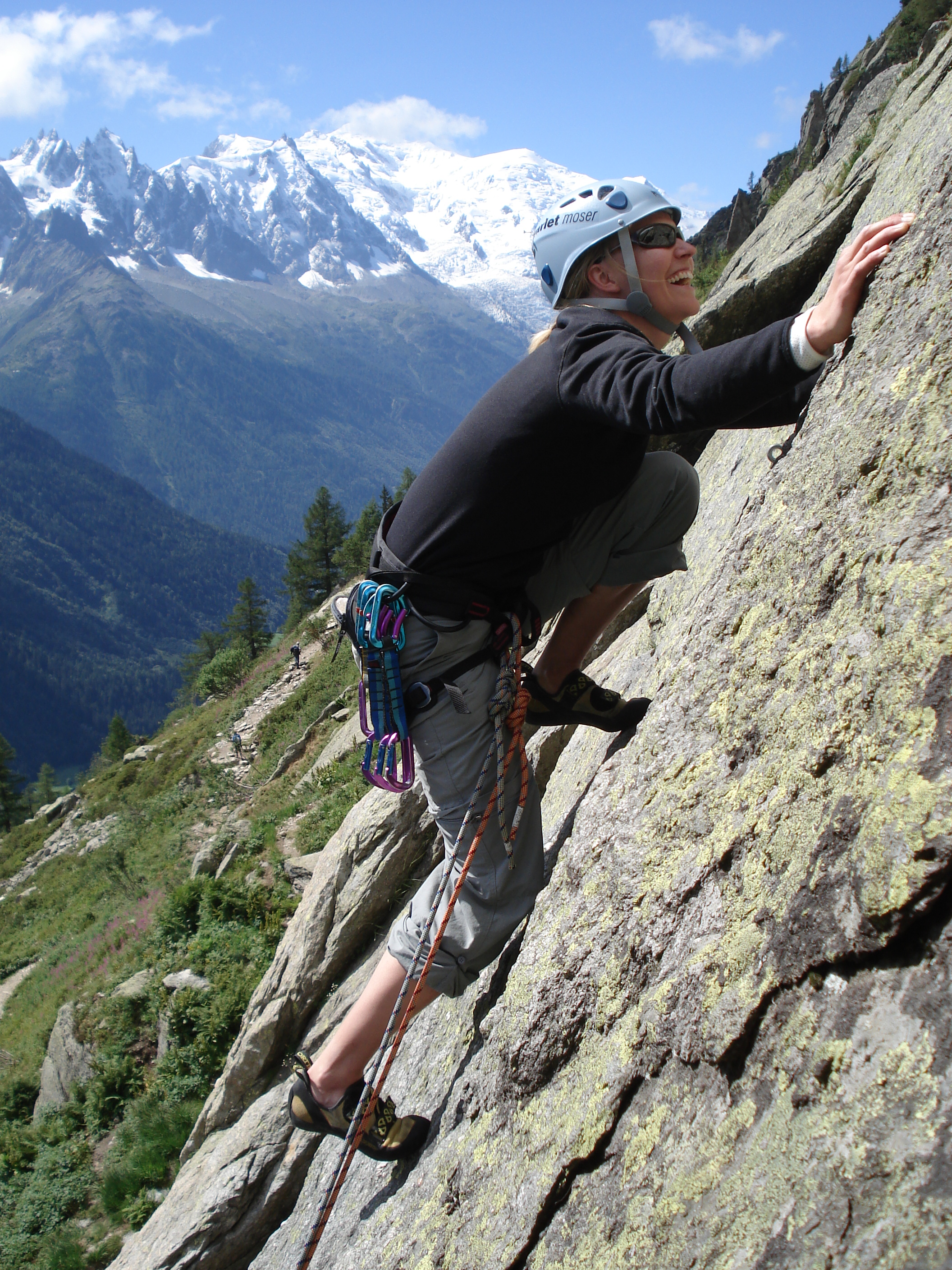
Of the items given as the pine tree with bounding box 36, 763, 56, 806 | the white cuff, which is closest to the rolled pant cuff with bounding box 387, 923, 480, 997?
the white cuff

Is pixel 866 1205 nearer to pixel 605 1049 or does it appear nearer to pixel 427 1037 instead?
pixel 605 1049

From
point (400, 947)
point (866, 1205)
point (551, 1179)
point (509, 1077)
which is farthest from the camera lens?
point (400, 947)

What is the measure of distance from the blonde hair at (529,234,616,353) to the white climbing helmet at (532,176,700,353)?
0.02 m

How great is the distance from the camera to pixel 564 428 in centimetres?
309

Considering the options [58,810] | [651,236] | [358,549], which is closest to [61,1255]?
[651,236]

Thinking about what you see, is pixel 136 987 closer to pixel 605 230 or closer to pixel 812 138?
pixel 605 230

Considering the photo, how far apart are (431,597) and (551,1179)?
2292 mm

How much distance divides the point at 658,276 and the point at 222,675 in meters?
50.0

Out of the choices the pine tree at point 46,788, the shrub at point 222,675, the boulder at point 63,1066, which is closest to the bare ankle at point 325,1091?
the boulder at point 63,1066

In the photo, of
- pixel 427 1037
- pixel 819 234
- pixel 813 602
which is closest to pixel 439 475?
pixel 813 602

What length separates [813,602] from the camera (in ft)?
8.62

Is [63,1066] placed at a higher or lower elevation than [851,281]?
lower

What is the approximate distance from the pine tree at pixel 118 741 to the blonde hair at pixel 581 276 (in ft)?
225

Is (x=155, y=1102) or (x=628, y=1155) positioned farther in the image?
(x=155, y=1102)
